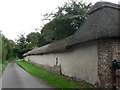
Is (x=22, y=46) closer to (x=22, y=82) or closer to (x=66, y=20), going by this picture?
(x=66, y=20)

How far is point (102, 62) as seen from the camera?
366 inches

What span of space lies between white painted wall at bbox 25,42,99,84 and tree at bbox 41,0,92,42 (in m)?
5.43

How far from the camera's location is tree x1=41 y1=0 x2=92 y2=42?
20.4 meters

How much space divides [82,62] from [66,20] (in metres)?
9.54

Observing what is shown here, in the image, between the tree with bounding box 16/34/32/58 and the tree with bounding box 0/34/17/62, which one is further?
the tree with bounding box 16/34/32/58

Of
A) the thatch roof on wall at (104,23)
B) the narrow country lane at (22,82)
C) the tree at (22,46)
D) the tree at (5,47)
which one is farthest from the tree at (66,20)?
the tree at (22,46)

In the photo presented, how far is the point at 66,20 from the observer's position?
20375 mm

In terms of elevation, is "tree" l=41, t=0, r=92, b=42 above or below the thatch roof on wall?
above

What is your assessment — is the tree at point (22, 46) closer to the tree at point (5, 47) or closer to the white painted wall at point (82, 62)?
the tree at point (5, 47)

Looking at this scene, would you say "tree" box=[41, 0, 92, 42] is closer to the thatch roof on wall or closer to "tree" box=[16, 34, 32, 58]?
the thatch roof on wall

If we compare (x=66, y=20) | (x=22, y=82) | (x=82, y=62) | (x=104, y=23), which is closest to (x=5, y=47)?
(x=66, y=20)

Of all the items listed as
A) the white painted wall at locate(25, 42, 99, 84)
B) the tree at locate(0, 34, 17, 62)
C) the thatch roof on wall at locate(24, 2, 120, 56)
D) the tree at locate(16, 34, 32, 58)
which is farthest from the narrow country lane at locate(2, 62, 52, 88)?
the tree at locate(16, 34, 32, 58)

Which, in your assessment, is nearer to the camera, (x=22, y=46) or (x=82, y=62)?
(x=82, y=62)

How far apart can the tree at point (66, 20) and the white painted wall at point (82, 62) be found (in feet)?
17.8
